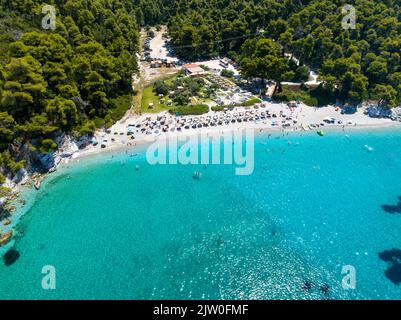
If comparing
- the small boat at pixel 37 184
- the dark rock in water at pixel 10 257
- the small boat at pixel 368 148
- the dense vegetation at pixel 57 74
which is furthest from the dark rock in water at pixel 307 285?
the dense vegetation at pixel 57 74

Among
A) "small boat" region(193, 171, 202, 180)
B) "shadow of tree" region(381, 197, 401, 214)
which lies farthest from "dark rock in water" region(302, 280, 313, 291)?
"small boat" region(193, 171, 202, 180)

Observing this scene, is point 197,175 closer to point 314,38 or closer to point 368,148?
point 368,148

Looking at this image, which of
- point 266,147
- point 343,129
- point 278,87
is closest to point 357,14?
point 278,87

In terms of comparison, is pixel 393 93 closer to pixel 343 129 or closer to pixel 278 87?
pixel 343 129

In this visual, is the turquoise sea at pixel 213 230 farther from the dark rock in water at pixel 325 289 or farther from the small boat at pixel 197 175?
the small boat at pixel 197 175

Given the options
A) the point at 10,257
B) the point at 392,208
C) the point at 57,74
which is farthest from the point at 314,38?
the point at 10,257

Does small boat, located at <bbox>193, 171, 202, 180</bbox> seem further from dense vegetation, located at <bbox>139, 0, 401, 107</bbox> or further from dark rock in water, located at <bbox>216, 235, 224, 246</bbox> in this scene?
dense vegetation, located at <bbox>139, 0, 401, 107</bbox>

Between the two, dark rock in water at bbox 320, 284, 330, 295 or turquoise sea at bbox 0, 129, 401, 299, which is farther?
turquoise sea at bbox 0, 129, 401, 299
